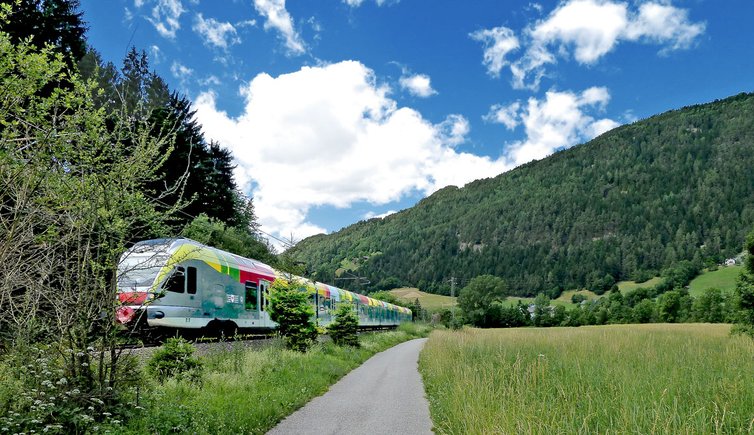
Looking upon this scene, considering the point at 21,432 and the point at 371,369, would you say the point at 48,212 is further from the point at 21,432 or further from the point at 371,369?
the point at 371,369

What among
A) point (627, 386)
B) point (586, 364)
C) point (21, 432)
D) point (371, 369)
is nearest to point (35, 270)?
point (21, 432)

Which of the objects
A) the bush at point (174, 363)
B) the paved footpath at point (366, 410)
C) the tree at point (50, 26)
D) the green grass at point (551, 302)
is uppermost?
the tree at point (50, 26)

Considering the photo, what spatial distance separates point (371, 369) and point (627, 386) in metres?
12.9

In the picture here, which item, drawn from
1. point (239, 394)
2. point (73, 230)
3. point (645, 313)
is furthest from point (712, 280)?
point (73, 230)

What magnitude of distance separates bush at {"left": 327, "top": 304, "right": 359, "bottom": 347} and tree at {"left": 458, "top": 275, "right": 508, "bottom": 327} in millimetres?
76650

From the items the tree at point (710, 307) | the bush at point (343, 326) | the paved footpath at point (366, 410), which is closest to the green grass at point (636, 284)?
the tree at point (710, 307)

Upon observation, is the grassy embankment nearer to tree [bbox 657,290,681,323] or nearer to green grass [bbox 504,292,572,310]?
tree [bbox 657,290,681,323]

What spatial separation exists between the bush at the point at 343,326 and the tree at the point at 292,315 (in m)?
6.24

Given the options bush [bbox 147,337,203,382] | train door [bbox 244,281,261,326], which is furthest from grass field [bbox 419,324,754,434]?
train door [bbox 244,281,261,326]

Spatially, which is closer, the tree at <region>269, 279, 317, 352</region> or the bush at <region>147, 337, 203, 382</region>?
the bush at <region>147, 337, 203, 382</region>

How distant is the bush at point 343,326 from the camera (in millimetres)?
24625

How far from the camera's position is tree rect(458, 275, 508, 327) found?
9831cm

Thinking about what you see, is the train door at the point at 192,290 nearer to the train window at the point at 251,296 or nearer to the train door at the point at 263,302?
the train window at the point at 251,296

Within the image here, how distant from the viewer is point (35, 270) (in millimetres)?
6379
